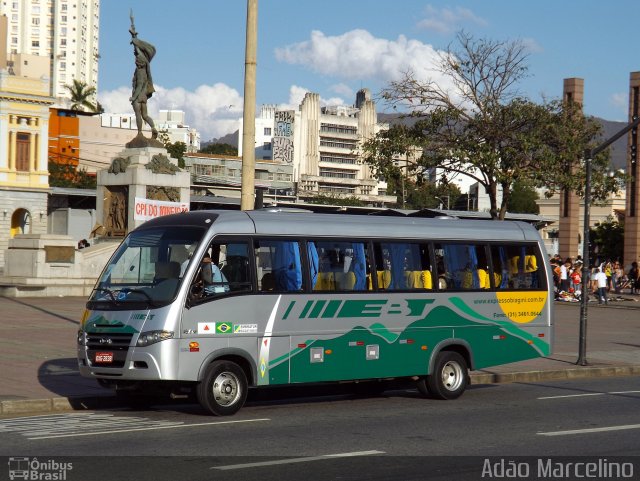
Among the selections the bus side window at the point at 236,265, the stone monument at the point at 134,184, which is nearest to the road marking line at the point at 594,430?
the bus side window at the point at 236,265

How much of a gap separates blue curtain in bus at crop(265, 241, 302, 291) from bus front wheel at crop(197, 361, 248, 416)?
4.39ft

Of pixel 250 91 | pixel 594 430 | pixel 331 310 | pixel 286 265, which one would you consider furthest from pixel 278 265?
pixel 594 430

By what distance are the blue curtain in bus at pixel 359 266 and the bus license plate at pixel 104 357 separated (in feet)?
12.2

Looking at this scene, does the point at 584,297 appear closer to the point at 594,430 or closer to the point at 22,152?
the point at 594,430

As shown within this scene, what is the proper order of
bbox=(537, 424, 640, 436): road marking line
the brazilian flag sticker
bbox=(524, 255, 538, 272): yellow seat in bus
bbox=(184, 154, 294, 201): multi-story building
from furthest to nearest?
bbox=(184, 154, 294, 201): multi-story building < bbox=(524, 255, 538, 272): yellow seat in bus < the brazilian flag sticker < bbox=(537, 424, 640, 436): road marking line

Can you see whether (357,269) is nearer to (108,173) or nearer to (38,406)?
(38,406)

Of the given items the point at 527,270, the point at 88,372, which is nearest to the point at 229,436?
the point at 88,372

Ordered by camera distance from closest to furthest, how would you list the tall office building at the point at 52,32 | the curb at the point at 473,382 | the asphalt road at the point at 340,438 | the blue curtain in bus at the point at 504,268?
the asphalt road at the point at 340,438
the curb at the point at 473,382
the blue curtain in bus at the point at 504,268
the tall office building at the point at 52,32

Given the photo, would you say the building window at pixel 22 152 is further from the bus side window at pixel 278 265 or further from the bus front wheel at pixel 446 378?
the bus side window at pixel 278 265

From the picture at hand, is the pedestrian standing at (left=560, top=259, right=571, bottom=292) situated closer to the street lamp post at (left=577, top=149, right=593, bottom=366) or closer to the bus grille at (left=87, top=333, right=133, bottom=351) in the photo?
the street lamp post at (left=577, top=149, right=593, bottom=366)

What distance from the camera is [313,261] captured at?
15594 mm

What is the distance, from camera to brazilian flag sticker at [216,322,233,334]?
46.9ft

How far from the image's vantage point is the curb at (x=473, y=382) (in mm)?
14484

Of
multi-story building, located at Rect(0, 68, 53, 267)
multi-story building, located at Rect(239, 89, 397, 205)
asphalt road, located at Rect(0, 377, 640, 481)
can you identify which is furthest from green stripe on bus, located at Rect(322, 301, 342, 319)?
multi-story building, located at Rect(239, 89, 397, 205)
